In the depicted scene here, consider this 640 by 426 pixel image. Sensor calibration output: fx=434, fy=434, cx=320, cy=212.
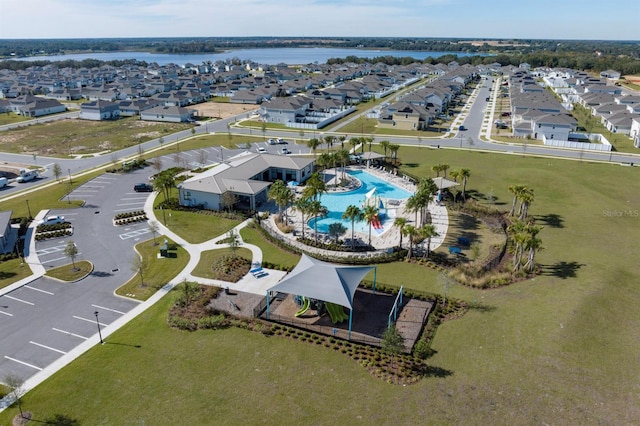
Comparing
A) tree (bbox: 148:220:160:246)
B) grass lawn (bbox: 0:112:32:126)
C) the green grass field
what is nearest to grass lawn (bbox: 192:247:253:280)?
the green grass field

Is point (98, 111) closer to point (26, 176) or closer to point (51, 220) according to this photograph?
point (26, 176)

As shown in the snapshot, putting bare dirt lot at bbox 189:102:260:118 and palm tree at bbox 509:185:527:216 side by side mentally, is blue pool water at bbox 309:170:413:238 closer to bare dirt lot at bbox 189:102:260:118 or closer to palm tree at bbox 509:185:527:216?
palm tree at bbox 509:185:527:216

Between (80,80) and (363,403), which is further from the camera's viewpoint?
(80,80)

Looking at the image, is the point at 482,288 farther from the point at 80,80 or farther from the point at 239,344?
the point at 80,80

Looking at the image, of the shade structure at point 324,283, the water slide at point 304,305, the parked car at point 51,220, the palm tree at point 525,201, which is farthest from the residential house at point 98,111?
the palm tree at point 525,201

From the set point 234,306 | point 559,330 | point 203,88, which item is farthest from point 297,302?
point 203,88

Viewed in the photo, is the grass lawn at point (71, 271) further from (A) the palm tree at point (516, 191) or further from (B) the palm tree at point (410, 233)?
(A) the palm tree at point (516, 191)
